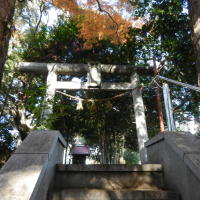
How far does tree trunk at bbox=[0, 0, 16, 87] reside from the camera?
207 cm

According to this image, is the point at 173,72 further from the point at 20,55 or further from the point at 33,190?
the point at 20,55

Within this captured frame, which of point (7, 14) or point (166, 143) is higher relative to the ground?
point (7, 14)

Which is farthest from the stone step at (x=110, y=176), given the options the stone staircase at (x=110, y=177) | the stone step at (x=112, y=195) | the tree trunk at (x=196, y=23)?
the tree trunk at (x=196, y=23)

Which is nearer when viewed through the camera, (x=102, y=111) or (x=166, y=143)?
(x=166, y=143)

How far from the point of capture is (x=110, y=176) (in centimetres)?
260

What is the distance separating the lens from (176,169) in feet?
7.36

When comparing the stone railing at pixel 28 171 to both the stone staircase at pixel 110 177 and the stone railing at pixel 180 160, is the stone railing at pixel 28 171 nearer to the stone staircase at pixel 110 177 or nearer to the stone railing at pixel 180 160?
the stone staircase at pixel 110 177

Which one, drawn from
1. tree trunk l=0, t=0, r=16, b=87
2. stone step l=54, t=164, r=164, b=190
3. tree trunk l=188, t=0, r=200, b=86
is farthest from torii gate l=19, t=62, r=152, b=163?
tree trunk l=0, t=0, r=16, b=87

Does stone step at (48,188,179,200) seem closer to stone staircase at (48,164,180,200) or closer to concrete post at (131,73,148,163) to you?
stone staircase at (48,164,180,200)

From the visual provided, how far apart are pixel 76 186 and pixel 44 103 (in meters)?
2.22

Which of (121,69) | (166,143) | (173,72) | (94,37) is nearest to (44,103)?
(166,143)

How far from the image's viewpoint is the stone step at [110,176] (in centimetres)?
252

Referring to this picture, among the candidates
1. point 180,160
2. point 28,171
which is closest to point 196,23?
point 180,160

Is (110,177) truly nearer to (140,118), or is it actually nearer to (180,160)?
(180,160)
